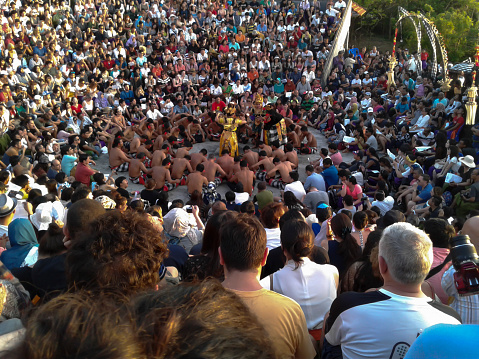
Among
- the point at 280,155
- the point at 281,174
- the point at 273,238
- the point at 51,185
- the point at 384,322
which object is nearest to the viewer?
the point at 384,322

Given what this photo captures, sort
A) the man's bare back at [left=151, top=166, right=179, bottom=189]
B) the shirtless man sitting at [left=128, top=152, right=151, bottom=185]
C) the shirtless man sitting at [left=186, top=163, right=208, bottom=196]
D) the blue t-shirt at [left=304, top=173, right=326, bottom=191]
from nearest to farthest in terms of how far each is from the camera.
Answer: the blue t-shirt at [left=304, top=173, right=326, bottom=191], the shirtless man sitting at [left=186, top=163, right=208, bottom=196], the man's bare back at [left=151, top=166, right=179, bottom=189], the shirtless man sitting at [left=128, top=152, right=151, bottom=185]

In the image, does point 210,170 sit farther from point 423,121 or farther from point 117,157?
point 423,121

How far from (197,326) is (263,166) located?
930cm

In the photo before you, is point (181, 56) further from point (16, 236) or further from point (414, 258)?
point (414, 258)

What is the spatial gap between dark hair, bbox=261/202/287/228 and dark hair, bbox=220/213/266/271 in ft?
7.12

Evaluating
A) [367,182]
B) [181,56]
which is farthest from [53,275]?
[181,56]

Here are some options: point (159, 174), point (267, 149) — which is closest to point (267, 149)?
point (267, 149)

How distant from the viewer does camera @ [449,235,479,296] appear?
2.32 metres

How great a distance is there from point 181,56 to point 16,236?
44.2 feet

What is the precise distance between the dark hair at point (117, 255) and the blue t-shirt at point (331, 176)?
7288 millimetres

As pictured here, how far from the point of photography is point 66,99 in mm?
12953

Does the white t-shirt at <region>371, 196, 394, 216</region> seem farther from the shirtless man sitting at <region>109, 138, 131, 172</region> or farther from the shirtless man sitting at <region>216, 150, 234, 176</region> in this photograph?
the shirtless man sitting at <region>109, 138, 131, 172</region>

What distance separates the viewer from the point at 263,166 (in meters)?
10.2

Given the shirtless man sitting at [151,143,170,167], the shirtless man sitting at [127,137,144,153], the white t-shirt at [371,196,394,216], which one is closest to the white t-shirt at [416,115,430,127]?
the white t-shirt at [371,196,394,216]
